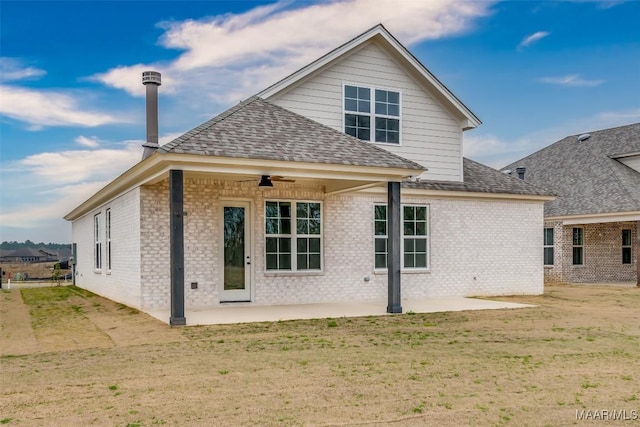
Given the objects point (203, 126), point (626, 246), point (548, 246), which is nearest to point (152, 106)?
point (203, 126)

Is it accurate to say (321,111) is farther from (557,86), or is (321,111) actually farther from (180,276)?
(557,86)

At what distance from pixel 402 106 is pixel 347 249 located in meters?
4.30

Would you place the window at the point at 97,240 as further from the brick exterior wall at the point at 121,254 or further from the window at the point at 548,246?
the window at the point at 548,246

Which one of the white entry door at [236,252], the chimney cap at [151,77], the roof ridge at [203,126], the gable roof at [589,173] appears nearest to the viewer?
the roof ridge at [203,126]

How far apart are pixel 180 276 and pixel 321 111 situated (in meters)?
6.34

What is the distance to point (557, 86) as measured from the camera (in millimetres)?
23141

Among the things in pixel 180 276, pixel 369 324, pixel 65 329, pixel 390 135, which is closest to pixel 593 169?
pixel 390 135

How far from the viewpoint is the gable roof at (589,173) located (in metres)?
21.9

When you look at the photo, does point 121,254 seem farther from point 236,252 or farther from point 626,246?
point 626,246

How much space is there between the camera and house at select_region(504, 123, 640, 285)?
2169cm

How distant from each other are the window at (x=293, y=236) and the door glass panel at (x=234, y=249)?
1.98 ft

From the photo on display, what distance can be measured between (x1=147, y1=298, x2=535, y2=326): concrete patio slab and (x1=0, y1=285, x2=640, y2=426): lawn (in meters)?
0.65

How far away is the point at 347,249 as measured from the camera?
1416cm

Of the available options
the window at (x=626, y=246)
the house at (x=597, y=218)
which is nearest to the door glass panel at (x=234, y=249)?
the house at (x=597, y=218)
